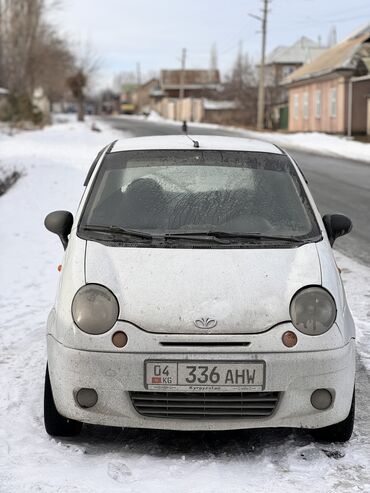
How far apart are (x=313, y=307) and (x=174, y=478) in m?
1.00

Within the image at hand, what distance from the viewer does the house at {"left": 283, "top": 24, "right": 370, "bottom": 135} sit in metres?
41.5

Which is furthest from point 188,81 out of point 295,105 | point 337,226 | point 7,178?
point 337,226

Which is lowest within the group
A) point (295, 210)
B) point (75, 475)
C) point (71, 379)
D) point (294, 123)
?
point (75, 475)

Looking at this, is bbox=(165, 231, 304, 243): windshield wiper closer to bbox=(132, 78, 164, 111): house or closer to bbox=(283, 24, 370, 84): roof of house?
bbox=(283, 24, 370, 84): roof of house

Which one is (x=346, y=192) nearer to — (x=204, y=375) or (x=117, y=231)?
(x=117, y=231)

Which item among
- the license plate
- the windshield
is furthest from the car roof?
the license plate

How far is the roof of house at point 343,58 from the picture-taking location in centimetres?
4178

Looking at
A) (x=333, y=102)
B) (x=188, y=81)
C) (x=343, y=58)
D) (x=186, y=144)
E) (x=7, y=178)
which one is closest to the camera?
(x=186, y=144)

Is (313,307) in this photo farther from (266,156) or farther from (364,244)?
(364,244)

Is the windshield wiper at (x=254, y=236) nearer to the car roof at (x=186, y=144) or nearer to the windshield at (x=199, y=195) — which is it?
the windshield at (x=199, y=195)

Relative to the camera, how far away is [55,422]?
153 inches

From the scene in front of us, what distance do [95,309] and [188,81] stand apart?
386 feet

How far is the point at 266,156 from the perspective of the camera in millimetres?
5008

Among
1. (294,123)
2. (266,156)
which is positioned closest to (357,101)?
(294,123)
